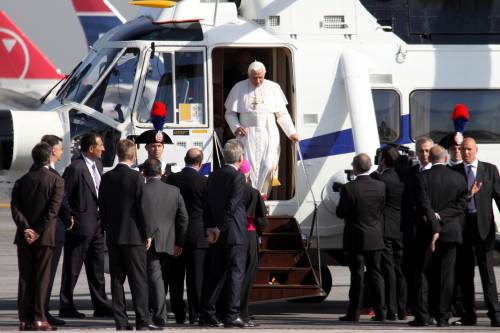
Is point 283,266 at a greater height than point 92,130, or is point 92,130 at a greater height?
point 92,130

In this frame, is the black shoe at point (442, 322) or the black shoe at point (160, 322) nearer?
the black shoe at point (160, 322)

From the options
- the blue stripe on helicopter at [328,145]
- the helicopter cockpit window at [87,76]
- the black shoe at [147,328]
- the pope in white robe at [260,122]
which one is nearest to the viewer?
the black shoe at [147,328]

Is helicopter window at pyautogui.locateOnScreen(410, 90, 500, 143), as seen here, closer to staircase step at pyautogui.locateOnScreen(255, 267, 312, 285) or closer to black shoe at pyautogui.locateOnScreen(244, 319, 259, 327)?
staircase step at pyautogui.locateOnScreen(255, 267, 312, 285)

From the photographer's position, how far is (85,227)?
42.2ft

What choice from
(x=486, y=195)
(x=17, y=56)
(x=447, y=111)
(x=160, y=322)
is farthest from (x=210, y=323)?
(x=17, y=56)

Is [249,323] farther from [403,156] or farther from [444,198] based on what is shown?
[403,156]

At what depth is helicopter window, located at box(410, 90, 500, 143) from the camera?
14070 mm

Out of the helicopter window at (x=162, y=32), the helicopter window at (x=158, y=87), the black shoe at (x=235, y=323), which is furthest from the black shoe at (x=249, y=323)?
the helicopter window at (x=162, y=32)

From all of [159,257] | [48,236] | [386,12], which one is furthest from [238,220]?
[386,12]

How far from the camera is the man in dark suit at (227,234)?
1191cm

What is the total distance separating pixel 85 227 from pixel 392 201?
3.12 metres

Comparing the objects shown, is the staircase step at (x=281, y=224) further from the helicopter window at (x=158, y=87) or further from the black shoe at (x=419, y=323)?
the black shoe at (x=419, y=323)

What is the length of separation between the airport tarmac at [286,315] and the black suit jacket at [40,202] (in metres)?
0.93

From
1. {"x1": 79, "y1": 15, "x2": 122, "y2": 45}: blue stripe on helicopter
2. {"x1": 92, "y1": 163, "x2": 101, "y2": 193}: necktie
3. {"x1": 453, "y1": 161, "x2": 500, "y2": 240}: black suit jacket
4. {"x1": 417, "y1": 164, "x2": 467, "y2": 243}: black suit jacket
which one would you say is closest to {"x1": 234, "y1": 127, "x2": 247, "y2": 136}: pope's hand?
{"x1": 92, "y1": 163, "x2": 101, "y2": 193}: necktie
